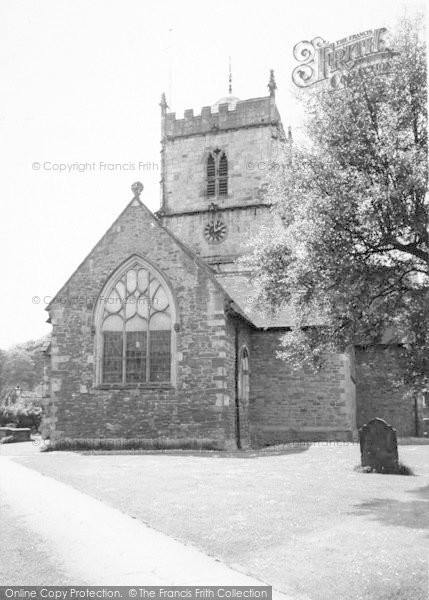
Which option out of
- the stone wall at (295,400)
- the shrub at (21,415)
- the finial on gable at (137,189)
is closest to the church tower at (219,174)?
the stone wall at (295,400)

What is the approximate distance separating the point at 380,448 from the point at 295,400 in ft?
32.2

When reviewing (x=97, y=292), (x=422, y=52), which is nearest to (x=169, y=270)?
(x=97, y=292)

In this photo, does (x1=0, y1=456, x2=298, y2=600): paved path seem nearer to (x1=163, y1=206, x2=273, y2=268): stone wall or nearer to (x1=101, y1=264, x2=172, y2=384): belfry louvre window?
(x1=101, y1=264, x2=172, y2=384): belfry louvre window

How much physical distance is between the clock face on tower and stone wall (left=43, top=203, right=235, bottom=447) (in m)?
14.0

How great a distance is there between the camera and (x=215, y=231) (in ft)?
119

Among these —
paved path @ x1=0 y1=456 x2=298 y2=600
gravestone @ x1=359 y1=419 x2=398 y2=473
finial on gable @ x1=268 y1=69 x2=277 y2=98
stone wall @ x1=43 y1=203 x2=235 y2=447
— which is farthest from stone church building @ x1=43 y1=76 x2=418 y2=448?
finial on gable @ x1=268 y1=69 x2=277 y2=98

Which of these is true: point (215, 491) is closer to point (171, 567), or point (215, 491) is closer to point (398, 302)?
point (171, 567)

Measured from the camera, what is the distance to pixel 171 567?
6.28 metres

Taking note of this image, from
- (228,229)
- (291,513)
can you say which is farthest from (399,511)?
(228,229)

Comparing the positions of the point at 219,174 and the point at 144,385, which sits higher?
the point at 219,174

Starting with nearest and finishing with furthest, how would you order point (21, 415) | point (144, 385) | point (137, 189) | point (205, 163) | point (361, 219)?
point (361, 219)
point (144, 385)
point (137, 189)
point (205, 163)
point (21, 415)

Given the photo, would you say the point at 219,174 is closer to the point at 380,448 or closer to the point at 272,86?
the point at 272,86

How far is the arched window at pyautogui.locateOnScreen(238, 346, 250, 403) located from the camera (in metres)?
22.8

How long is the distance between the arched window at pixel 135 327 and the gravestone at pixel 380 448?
8856 millimetres
